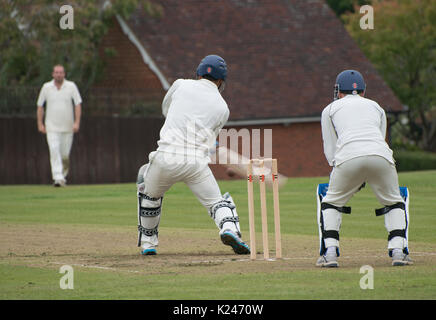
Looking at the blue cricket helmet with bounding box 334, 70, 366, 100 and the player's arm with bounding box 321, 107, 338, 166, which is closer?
the player's arm with bounding box 321, 107, 338, 166

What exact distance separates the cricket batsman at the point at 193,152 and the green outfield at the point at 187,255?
44 centimetres

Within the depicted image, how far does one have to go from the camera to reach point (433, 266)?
9.52m

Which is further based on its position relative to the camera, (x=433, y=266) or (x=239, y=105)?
(x=239, y=105)

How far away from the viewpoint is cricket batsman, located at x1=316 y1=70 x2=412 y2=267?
948 centimetres

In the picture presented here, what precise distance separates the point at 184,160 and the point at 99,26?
23109 mm

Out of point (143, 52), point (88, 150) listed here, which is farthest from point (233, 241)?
point (143, 52)

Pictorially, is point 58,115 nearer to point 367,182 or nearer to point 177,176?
point 177,176

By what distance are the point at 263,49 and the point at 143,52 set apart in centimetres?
486

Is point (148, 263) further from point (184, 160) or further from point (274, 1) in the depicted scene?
point (274, 1)

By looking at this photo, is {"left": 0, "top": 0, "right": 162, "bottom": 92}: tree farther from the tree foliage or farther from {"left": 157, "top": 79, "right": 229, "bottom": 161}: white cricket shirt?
the tree foliage

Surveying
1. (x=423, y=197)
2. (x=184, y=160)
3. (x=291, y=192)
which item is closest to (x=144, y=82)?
(x=291, y=192)

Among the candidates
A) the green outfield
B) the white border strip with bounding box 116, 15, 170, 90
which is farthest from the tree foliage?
the green outfield

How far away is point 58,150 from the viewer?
70.9 ft

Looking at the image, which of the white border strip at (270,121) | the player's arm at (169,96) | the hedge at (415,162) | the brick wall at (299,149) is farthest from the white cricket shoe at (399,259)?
the hedge at (415,162)
